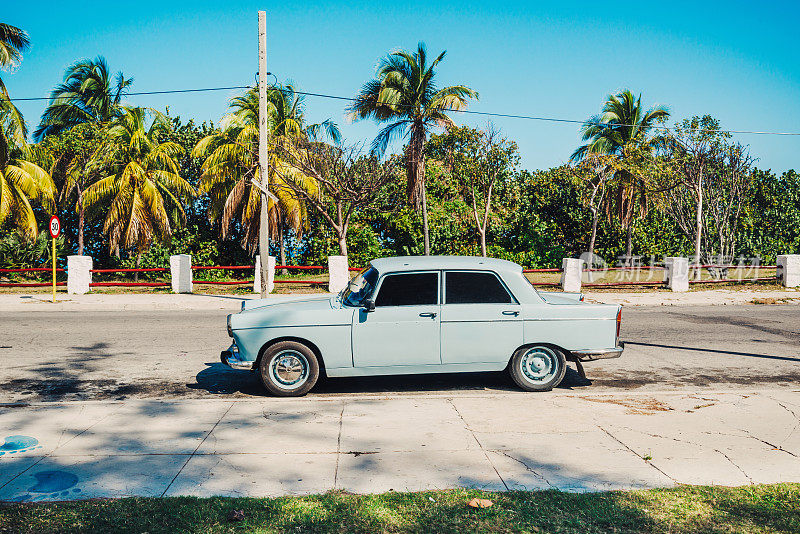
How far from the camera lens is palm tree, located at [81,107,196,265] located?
77.2ft

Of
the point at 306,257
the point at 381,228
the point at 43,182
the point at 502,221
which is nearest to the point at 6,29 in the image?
the point at 43,182

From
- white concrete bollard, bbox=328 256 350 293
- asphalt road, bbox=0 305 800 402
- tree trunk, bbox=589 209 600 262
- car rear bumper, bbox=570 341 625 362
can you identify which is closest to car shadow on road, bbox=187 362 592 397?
asphalt road, bbox=0 305 800 402

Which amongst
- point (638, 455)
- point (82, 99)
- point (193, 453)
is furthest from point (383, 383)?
point (82, 99)

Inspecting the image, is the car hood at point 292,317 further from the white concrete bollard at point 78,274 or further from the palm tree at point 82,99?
the palm tree at point 82,99

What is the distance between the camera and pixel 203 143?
24.1m

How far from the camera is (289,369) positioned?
7.28 metres

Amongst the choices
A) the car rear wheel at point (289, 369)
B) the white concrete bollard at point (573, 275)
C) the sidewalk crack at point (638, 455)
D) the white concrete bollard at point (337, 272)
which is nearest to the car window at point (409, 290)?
the car rear wheel at point (289, 369)

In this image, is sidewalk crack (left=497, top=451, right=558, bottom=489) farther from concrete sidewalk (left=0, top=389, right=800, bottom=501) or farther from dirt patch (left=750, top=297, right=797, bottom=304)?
dirt patch (left=750, top=297, right=797, bottom=304)

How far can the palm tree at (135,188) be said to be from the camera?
77.2ft

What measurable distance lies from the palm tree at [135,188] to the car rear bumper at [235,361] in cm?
1809

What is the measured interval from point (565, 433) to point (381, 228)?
21.4 metres

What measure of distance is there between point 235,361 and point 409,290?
2124 millimetres

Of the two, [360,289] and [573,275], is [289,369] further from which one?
[573,275]

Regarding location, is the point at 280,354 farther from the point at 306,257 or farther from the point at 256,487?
the point at 306,257
